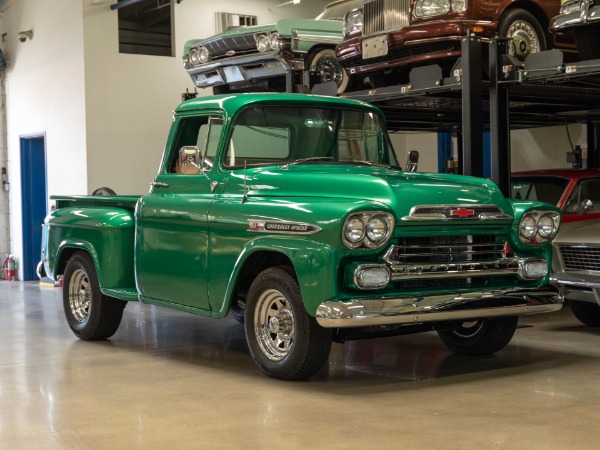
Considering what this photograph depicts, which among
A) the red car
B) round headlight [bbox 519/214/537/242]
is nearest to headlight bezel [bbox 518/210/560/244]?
round headlight [bbox 519/214/537/242]

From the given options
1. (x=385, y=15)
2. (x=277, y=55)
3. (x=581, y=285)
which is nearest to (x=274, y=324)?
(x=581, y=285)

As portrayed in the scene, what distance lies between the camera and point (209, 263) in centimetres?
681

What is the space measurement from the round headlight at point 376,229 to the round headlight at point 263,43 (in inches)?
237

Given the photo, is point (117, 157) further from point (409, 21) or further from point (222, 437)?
point (222, 437)

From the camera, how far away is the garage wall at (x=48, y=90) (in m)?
15.6

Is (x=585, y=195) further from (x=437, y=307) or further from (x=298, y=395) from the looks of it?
(x=298, y=395)

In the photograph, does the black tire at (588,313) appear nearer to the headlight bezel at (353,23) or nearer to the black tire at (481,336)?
the black tire at (481,336)

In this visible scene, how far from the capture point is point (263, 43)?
38.0 feet

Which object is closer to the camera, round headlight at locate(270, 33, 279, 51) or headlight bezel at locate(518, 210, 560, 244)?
headlight bezel at locate(518, 210, 560, 244)

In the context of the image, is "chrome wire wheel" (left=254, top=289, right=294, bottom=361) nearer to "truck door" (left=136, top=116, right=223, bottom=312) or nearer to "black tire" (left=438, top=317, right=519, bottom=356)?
"truck door" (left=136, top=116, right=223, bottom=312)

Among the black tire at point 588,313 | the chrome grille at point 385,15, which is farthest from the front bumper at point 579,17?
the black tire at point 588,313

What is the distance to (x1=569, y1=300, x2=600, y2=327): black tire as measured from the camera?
29.6ft

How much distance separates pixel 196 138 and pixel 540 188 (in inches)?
156

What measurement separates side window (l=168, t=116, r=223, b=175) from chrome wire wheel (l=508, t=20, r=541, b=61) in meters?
3.26
